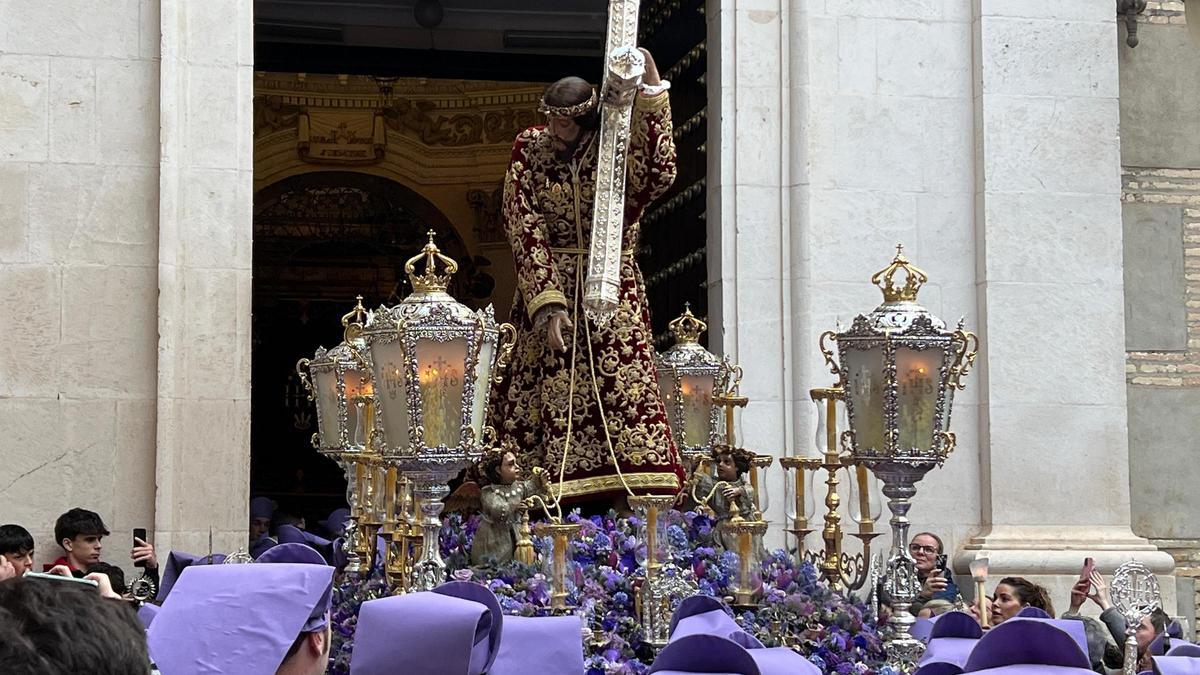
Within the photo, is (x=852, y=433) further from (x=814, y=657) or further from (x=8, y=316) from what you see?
(x=8, y=316)

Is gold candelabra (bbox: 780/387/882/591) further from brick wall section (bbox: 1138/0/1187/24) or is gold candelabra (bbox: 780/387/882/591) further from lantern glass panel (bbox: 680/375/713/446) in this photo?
brick wall section (bbox: 1138/0/1187/24)

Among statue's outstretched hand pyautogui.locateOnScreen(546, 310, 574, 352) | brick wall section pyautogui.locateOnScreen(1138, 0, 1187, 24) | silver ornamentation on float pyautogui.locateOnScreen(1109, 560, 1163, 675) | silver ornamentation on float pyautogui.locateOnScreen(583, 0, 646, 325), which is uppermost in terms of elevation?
brick wall section pyautogui.locateOnScreen(1138, 0, 1187, 24)

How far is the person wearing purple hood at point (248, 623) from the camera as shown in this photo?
3.17m

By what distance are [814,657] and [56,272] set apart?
404 centimetres

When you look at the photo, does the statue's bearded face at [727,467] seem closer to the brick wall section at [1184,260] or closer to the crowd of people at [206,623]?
the crowd of people at [206,623]

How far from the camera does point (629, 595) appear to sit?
7055 mm

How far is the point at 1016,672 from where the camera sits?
3357 mm

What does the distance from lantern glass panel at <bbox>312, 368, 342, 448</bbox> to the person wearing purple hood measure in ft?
16.5

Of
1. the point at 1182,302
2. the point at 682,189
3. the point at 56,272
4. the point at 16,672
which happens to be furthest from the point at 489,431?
the point at 16,672

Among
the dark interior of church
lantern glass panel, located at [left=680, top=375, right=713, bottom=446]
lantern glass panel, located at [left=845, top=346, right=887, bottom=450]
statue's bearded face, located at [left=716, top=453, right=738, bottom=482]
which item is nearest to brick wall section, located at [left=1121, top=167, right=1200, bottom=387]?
the dark interior of church

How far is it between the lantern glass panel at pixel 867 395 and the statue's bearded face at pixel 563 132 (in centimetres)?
168

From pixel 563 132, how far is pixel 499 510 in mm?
1761

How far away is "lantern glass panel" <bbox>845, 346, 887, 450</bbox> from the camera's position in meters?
7.19

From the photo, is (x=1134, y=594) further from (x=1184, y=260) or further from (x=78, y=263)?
(x=78, y=263)
